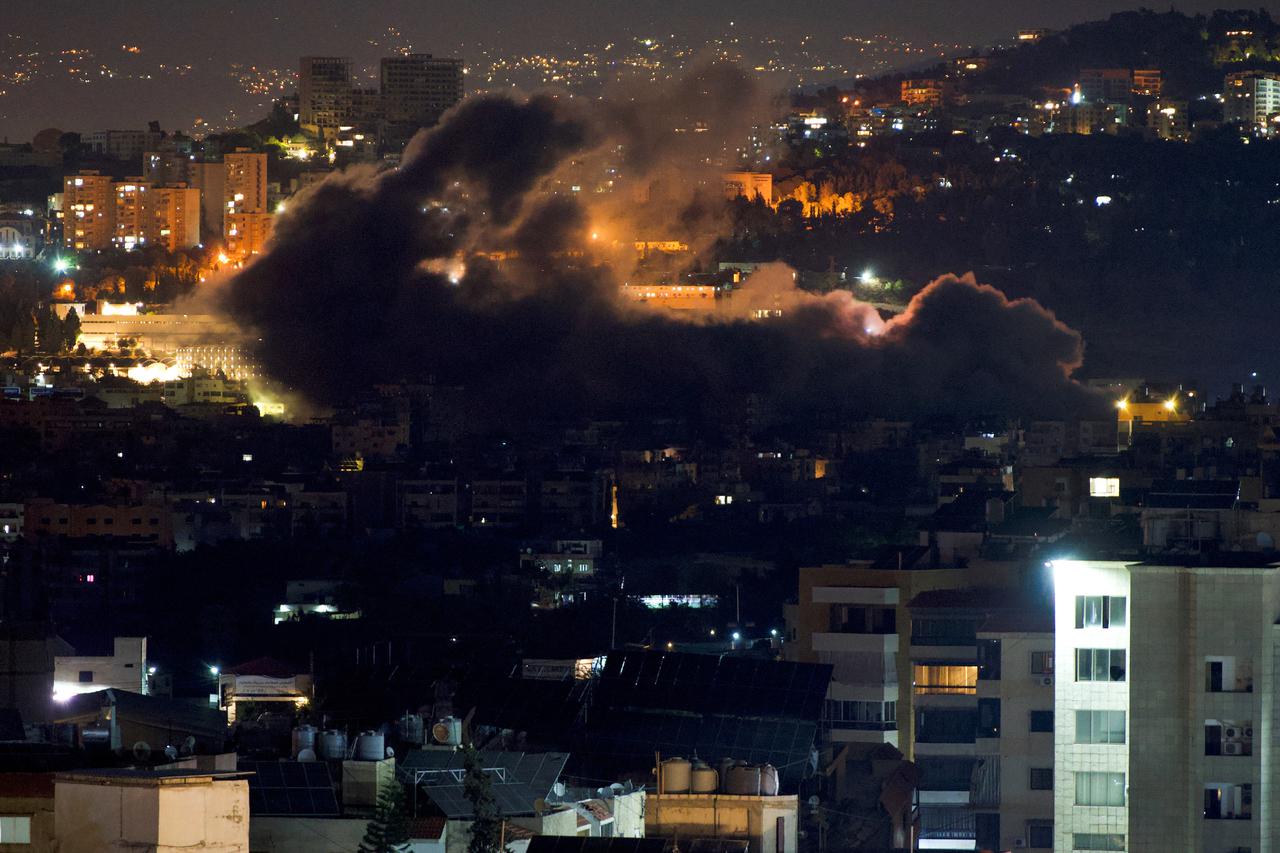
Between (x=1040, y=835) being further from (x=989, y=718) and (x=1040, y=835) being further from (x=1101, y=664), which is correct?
(x=1101, y=664)

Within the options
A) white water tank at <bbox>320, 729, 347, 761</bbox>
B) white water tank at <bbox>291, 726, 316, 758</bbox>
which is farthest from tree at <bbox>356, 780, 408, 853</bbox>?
white water tank at <bbox>291, 726, 316, 758</bbox>

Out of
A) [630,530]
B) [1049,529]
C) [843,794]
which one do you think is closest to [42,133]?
[630,530]

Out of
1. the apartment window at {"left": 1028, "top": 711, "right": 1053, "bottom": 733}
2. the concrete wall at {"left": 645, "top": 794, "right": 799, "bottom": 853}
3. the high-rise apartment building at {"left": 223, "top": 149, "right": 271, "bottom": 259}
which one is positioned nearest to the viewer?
the concrete wall at {"left": 645, "top": 794, "right": 799, "bottom": 853}

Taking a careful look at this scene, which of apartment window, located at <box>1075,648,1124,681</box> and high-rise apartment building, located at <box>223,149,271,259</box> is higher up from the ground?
high-rise apartment building, located at <box>223,149,271,259</box>

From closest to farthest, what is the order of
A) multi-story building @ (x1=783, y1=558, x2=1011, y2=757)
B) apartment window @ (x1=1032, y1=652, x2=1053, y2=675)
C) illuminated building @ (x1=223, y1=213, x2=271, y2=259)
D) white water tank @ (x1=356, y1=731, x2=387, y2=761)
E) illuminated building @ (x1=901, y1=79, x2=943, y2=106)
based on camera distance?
white water tank @ (x1=356, y1=731, x2=387, y2=761)
apartment window @ (x1=1032, y1=652, x2=1053, y2=675)
multi-story building @ (x1=783, y1=558, x2=1011, y2=757)
illuminated building @ (x1=223, y1=213, x2=271, y2=259)
illuminated building @ (x1=901, y1=79, x2=943, y2=106)

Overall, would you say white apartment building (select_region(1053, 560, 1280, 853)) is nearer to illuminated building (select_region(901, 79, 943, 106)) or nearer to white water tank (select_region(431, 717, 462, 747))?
white water tank (select_region(431, 717, 462, 747))

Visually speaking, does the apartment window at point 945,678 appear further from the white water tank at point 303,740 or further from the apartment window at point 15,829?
the apartment window at point 15,829

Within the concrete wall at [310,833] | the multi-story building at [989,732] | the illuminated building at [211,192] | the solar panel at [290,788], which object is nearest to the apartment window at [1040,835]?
the multi-story building at [989,732]
